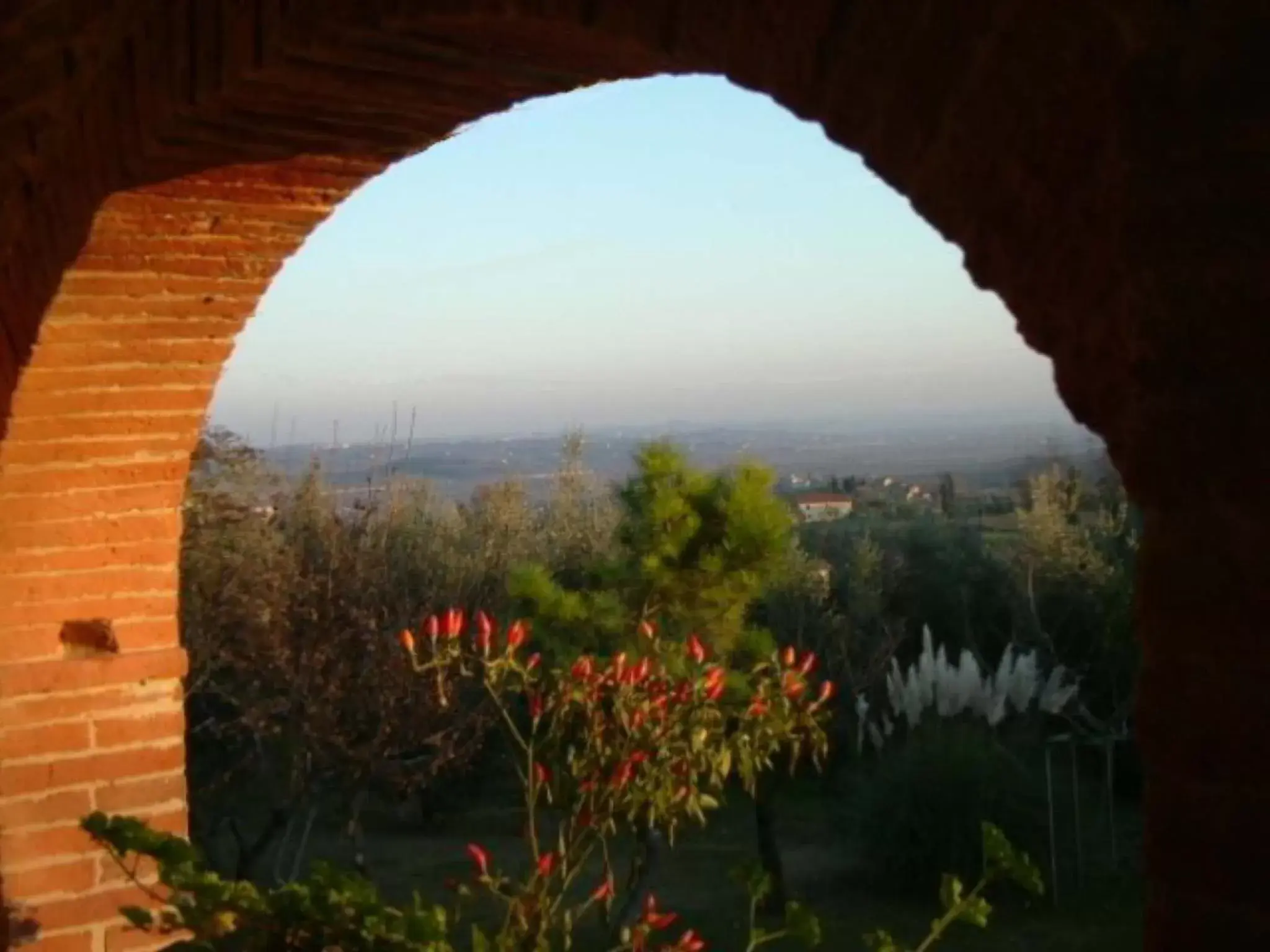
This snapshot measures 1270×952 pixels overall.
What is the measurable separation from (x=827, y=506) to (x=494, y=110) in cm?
800

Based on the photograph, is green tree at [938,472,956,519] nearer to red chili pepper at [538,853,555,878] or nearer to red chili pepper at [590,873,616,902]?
red chili pepper at [590,873,616,902]

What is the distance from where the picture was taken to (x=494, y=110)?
2.07 metres

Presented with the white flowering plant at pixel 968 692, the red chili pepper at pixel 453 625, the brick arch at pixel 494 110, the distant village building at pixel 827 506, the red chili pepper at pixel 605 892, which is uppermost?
the brick arch at pixel 494 110

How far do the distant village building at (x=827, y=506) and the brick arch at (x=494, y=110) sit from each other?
23.6 feet

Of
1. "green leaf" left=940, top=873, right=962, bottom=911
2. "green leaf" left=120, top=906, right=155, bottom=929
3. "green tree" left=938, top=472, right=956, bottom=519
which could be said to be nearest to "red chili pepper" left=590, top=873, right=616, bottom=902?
"green leaf" left=940, top=873, right=962, bottom=911

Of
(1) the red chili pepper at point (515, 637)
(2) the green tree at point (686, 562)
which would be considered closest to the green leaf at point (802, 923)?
(1) the red chili pepper at point (515, 637)

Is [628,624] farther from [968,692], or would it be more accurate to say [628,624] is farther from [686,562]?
[968,692]

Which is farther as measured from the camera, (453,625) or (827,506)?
(827,506)

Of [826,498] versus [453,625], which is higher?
[453,625]

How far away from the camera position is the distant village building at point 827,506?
31.8 feet

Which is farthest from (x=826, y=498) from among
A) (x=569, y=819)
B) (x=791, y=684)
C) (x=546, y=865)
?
(x=546, y=865)

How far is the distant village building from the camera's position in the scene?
9695 millimetres

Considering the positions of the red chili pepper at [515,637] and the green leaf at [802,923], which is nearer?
the green leaf at [802,923]

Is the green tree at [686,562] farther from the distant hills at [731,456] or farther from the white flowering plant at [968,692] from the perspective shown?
the white flowering plant at [968,692]
